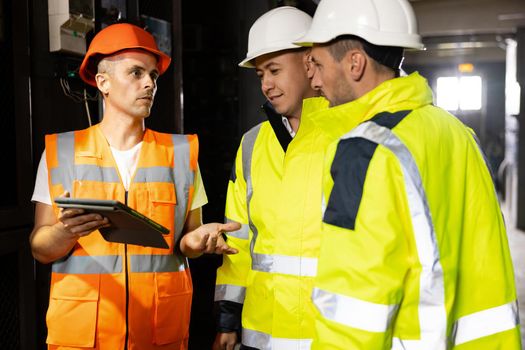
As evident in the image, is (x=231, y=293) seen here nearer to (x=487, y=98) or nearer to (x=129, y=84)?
(x=129, y=84)

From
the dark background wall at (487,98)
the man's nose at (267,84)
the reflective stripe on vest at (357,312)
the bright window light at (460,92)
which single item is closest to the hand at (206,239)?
the man's nose at (267,84)

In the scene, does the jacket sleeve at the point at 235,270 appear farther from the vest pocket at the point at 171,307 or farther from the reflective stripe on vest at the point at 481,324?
the reflective stripe on vest at the point at 481,324

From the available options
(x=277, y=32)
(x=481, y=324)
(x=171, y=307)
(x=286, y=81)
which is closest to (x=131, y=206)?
(x=171, y=307)

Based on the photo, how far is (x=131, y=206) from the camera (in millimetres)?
1858

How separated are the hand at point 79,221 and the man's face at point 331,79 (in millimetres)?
725

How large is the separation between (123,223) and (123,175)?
335 mm

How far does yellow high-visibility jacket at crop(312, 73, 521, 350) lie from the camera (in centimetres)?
118

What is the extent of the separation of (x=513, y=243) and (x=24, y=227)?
8.28 meters

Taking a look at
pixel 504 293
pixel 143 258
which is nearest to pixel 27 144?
pixel 143 258

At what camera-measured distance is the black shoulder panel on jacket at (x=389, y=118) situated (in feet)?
4.10

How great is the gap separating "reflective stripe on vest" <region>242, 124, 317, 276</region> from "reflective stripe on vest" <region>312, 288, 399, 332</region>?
1.98 feet

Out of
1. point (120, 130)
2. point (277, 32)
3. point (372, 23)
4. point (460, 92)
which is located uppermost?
point (460, 92)

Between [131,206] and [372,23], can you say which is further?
[131,206]

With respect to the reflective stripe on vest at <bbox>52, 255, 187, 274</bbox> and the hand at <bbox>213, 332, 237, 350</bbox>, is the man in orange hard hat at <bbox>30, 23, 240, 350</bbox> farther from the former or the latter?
the hand at <bbox>213, 332, 237, 350</bbox>
